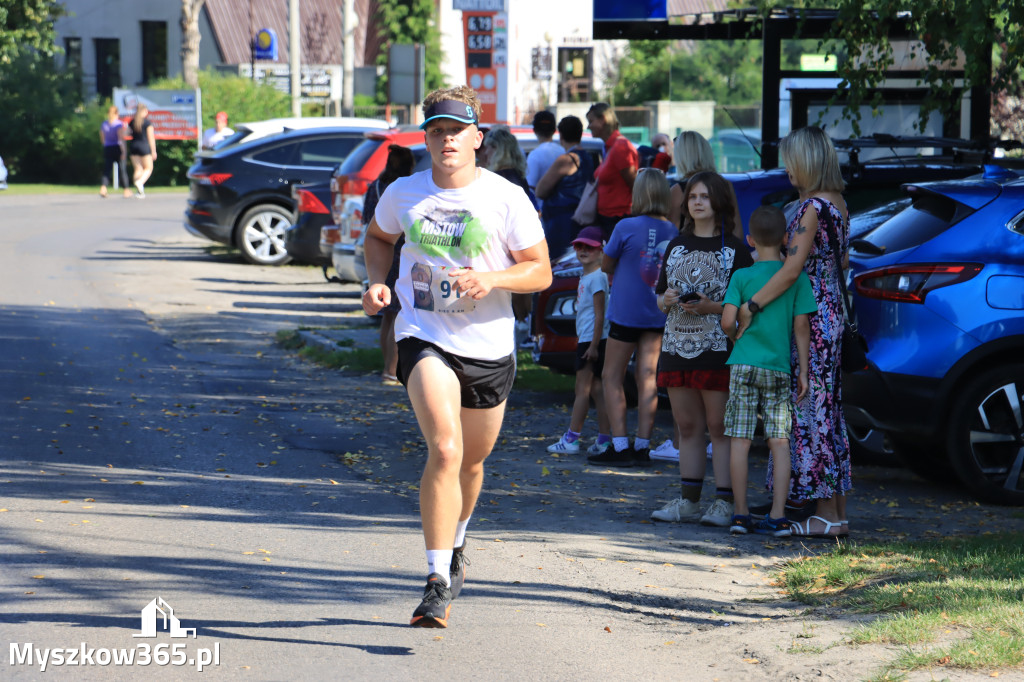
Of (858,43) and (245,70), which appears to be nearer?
(858,43)

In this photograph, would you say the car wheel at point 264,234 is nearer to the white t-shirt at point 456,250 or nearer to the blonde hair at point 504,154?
the blonde hair at point 504,154

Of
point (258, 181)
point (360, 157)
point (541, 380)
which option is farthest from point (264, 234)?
point (541, 380)

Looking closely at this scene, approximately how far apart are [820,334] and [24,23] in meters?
38.7

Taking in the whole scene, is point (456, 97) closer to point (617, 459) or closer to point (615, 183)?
point (617, 459)

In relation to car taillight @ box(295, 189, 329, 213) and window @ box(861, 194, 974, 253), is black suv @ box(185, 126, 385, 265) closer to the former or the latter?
car taillight @ box(295, 189, 329, 213)

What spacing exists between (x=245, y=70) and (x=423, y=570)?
157 feet

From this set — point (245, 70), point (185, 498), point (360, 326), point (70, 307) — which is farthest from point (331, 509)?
point (245, 70)

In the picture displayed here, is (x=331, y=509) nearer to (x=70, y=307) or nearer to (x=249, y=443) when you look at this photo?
(x=249, y=443)

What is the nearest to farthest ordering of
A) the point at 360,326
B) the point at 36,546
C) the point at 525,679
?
the point at 525,679, the point at 36,546, the point at 360,326

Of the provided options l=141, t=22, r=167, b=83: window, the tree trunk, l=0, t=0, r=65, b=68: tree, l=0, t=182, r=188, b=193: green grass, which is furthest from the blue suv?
l=141, t=22, r=167, b=83: window

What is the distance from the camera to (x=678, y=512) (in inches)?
274

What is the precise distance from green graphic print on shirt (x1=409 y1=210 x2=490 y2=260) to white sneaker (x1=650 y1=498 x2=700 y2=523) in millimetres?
2307

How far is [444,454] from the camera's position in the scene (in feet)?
16.6

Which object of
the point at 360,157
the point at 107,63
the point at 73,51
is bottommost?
the point at 360,157
